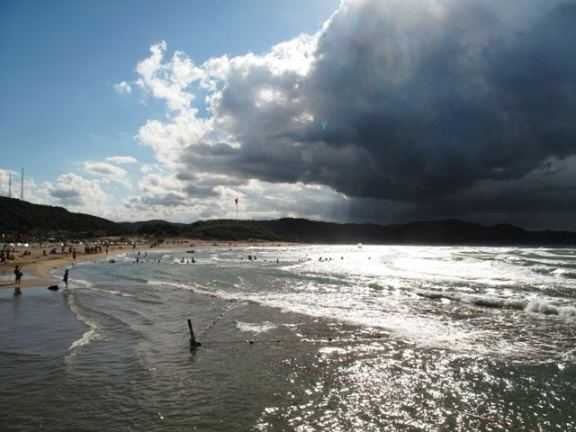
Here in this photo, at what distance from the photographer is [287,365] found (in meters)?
15.8

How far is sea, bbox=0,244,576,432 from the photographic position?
36.8ft

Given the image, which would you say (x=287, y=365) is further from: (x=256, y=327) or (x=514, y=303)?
(x=514, y=303)

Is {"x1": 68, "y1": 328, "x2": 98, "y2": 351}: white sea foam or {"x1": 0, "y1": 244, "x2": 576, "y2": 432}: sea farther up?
{"x1": 68, "y1": 328, "x2": 98, "y2": 351}: white sea foam

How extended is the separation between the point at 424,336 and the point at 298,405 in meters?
10.8

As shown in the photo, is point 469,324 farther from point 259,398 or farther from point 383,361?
point 259,398

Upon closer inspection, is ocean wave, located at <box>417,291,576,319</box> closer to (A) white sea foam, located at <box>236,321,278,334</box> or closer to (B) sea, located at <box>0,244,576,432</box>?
(B) sea, located at <box>0,244,576,432</box>

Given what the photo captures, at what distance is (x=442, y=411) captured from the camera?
38.4ft

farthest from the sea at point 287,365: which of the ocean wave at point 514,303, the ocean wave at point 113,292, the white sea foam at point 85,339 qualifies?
the ocean wave at point 113,292

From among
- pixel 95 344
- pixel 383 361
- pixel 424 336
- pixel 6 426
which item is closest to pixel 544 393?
pixel 383 361

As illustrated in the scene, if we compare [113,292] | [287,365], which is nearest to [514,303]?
[287,365]

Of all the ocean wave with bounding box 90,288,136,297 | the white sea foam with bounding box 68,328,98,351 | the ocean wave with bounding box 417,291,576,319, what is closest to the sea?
the white sea foam with bounding box 68,328,98,351

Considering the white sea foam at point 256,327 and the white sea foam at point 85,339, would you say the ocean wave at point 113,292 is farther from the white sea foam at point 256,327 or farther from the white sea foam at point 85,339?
the white sea foam at point 256,327

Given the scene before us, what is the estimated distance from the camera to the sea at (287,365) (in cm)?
1121

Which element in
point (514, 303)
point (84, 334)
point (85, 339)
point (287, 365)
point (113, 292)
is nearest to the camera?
point (287, 365)
